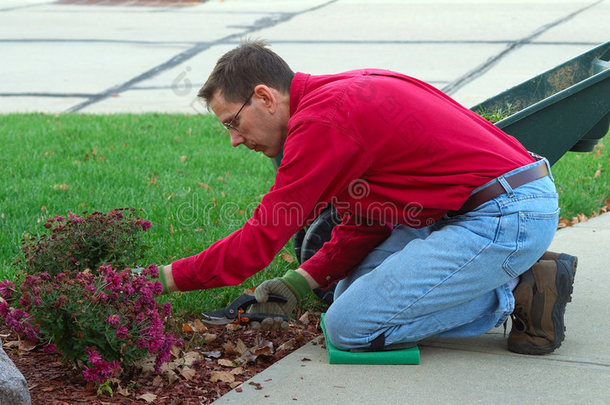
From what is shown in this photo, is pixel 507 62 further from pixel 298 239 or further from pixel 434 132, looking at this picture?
pixel 434 132

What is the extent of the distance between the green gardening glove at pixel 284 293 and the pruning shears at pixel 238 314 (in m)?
0.02

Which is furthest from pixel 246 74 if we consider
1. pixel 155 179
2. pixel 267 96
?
pixel 155 179

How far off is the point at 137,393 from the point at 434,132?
145 centimetres

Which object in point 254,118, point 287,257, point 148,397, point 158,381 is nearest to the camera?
point 148,397

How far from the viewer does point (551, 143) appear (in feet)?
12.3

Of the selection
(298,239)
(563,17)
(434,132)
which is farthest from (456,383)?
(563,17)

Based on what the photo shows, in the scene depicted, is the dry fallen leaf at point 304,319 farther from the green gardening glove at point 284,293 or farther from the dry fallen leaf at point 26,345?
the dry fallen leaf at point 26,345

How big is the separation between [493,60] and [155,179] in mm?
7024

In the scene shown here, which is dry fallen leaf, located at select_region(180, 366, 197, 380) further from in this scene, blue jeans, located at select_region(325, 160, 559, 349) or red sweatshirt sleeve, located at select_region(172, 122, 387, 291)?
blue jeans, located at select_region(325, 160, 559, 349)

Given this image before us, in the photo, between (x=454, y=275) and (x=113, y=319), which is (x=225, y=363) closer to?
(x=113, y=319)

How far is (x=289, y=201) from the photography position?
300 cm

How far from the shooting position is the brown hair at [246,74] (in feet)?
10.2

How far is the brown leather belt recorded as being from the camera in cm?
317

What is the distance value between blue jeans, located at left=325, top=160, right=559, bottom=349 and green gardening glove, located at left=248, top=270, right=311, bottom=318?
40 centimetres
